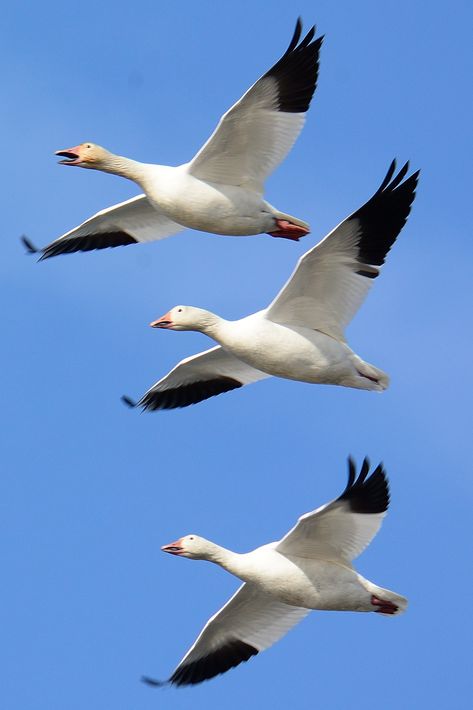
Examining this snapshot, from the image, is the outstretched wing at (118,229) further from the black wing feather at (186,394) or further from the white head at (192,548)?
the white head at (192,548)

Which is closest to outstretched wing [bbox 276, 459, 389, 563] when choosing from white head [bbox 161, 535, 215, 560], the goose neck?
white head [bbox 161, 535, 215, 560]

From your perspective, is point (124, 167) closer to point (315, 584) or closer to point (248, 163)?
point (248, 163)

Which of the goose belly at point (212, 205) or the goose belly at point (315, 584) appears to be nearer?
the goose belly at point (315, 584)

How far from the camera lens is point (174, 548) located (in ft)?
53.5

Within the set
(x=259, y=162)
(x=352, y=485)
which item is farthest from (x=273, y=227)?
(x=352, y=485)

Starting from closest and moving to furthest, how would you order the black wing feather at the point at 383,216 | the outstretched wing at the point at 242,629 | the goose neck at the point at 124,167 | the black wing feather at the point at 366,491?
the black wing feather at the point at 366,491 < the black wing feather at the point at 383,216 < the outstretched wing at the point at 242,629 < the goose neck at the point at 124,167

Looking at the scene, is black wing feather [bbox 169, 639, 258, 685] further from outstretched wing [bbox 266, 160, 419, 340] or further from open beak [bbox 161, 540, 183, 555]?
outstretched wing [bbox 266, 160, 419, 340]

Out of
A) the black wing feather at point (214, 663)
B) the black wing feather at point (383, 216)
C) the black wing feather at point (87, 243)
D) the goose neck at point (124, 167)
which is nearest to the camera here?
the black wing feather at point (383, 216)

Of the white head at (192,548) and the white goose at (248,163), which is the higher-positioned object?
the white goose at (248,163)

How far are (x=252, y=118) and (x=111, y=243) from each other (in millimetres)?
2607

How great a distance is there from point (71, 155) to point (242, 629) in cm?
393

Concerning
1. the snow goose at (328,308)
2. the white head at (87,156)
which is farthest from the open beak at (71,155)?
the snow goose at (328,308)

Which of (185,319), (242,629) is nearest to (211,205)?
(185,319)

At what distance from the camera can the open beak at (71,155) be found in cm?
1719
